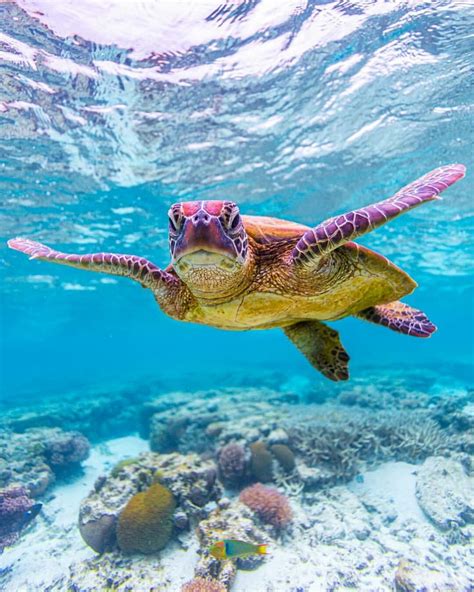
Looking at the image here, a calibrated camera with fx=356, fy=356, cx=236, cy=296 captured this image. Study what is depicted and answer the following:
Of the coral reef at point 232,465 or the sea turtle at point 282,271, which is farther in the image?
the coral reef at point 232,465

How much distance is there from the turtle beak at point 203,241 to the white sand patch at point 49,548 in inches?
255

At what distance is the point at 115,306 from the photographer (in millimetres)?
39719

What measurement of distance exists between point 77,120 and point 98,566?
10.7 metres

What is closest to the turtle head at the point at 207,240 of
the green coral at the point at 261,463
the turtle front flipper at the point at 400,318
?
the turtle front flipper at the point at 400,318

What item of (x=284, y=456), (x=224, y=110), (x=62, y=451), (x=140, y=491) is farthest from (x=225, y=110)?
(x=62, y=451)

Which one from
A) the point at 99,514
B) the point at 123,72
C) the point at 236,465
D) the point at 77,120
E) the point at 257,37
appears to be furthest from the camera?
the point at 77,120

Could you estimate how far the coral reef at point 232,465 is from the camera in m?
7.42

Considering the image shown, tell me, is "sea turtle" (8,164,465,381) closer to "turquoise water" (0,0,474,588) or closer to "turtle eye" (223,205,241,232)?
"turtle eye" (223,205,241,232)

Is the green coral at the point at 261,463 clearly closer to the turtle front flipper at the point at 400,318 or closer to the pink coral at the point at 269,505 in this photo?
the pink coral at the point at 269,505

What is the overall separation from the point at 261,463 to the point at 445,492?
3573 millimetres

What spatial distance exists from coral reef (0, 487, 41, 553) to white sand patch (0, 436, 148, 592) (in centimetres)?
21

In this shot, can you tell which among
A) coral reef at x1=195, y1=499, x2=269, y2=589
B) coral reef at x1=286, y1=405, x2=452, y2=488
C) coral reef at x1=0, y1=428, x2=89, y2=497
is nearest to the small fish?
coral reef at x1=195, y1=499, x2=269, y2=589

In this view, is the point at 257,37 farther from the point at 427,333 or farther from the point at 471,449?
the point at 471,449

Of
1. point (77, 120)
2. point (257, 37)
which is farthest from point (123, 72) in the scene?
point (257, 37)
